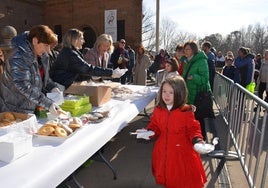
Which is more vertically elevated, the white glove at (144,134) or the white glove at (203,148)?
the white glove at (144,134)

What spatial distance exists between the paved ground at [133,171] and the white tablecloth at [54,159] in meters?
0.71

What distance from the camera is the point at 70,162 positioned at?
6.23ft

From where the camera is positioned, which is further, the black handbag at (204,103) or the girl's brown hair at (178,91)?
the black handbag at (204,103)

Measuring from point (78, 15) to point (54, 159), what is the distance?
71.7ft

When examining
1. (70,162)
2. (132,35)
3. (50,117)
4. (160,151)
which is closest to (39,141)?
(70,162)

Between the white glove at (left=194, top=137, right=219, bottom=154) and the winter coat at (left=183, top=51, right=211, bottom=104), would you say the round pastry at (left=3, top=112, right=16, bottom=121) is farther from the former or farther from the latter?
the winter coat at (left=183, top=51, right=211, bottom=104)

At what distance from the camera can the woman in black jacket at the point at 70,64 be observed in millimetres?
3372

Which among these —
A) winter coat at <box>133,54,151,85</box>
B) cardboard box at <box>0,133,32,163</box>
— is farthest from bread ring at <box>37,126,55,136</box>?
winter coat at <box>133,54,151,85</box>

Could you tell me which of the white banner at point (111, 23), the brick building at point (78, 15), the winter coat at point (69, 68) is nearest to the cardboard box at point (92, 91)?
the winter coat at point (69, 68)

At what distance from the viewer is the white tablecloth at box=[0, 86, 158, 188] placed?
5.07 feet

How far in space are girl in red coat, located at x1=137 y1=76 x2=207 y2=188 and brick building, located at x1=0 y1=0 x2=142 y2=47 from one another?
17.4 meters

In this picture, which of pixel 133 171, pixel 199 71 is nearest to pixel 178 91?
pixel 133 171

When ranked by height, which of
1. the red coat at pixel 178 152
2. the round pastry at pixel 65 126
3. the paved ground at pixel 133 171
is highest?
the round pastry at pixel 65 126

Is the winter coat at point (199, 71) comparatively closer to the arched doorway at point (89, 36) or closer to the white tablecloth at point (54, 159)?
the white tablecloth at point (54, 159)
